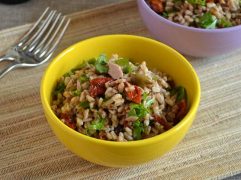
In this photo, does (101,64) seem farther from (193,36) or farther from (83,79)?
(193,36)

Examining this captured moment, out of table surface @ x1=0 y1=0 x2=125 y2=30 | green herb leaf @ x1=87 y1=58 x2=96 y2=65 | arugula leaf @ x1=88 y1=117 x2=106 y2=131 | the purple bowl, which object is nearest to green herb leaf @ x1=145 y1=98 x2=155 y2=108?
arugula leaf @ x1=88 y1=117 x2=106 y2=131

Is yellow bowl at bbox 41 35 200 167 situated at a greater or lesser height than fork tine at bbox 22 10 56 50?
greater

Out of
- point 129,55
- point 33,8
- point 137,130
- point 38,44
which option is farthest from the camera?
point 33,8

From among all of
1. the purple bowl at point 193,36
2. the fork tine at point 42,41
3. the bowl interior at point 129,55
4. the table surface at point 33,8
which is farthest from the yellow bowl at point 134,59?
the table surface at point 33,8

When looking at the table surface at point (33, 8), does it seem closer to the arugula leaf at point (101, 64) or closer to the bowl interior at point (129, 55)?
the bowl interior at point (129, 55)

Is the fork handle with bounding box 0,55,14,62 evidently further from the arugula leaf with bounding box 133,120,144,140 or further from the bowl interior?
the arugula leaf with bounding box 133,120,144,140

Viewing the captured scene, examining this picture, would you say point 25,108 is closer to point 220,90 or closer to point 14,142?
point 14,142

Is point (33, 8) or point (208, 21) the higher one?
point (208, 21)

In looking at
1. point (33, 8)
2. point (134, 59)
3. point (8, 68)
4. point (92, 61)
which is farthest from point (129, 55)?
point (33, 8)

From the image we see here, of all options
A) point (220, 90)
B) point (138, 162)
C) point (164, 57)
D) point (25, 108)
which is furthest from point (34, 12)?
point (138, 162)
